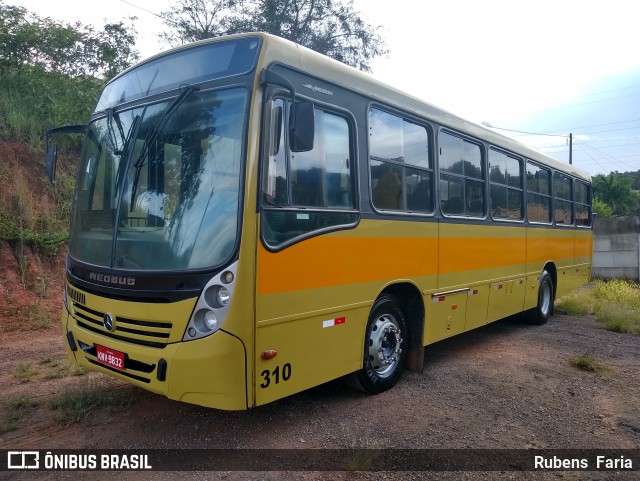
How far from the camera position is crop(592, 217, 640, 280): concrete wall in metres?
15.9

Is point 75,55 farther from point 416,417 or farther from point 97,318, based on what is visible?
point 416,417

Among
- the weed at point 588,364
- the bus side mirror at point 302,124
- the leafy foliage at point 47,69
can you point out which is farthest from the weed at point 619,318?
the leafy foliage at point 47,69

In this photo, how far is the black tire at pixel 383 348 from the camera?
16.4ft

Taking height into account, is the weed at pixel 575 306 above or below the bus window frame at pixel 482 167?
below

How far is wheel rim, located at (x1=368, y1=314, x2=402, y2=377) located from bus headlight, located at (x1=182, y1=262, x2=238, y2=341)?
1915 mm

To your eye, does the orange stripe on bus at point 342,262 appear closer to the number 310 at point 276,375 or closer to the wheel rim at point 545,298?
the number 310 at point 276,375

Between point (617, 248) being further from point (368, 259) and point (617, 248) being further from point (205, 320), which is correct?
point (205, 320)

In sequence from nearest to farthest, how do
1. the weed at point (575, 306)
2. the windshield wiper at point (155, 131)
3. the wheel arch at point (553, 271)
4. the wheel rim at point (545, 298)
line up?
1. the windshield wiper at point (155, 131)
2. the wheel rim at point (545, 298)
3. the wheel arch at point (553, 271)
4. the weed at point (575, 306)

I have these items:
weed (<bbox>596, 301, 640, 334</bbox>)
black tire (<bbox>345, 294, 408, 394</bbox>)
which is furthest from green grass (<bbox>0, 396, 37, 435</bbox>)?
weed (<bbox>596, 301, 640, 334</bbox>)

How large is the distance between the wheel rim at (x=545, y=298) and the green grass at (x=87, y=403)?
24.6ft

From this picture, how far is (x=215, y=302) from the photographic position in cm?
353

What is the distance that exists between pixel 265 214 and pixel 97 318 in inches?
66.3

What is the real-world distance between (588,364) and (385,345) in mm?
2957

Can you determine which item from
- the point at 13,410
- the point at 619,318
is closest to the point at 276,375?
the point at 13,410
